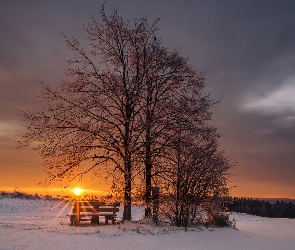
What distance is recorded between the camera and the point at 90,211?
19312 mm

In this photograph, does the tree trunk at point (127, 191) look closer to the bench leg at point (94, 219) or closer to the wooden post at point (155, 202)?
the wooden post at point (155, 202)

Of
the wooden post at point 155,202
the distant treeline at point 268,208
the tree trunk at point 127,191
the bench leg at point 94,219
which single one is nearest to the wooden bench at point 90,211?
the bench leg at point 94,219

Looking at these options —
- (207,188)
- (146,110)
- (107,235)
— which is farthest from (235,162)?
(107,235)

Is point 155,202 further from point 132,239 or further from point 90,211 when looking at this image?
point 132,239

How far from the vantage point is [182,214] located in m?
19.8

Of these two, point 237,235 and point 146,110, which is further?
point 146,110

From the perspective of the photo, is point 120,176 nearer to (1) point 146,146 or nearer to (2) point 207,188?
(1) point 146,146

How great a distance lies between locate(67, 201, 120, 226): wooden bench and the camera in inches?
742

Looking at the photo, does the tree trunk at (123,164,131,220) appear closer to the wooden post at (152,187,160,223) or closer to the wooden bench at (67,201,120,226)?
the wooden bench at (67,201,120,226)

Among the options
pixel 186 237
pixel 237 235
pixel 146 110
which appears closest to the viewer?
pixel 186 237

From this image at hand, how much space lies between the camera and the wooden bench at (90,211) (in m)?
18.8

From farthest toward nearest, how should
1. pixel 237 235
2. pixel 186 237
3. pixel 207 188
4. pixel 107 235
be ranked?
pixel 207 188 → pixel 237 235 → pixel 186 237 → pixel 107 235

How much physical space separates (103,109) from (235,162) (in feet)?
26.8

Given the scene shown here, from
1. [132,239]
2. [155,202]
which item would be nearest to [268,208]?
[155,202]
